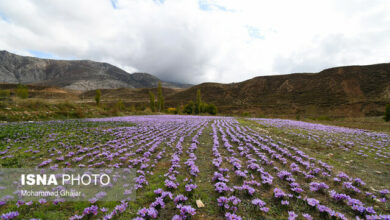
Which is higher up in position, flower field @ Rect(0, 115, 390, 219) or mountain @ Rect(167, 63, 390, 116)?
mountain @ Rect(167, 63, 390, 116)

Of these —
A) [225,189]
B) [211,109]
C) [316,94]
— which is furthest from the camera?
→ [316,94]

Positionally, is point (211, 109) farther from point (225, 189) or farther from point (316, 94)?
point (316, 94)

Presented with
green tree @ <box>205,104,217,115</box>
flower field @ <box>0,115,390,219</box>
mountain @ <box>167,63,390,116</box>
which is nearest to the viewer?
flower field @ <box>0,115,390,219</box>

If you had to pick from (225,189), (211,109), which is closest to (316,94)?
(211,109)

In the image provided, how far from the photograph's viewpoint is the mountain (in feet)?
260

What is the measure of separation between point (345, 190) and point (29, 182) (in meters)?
11.3

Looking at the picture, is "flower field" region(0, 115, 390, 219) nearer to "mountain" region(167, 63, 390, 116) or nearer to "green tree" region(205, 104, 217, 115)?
"green tree" region(205, 104, 217, 115)

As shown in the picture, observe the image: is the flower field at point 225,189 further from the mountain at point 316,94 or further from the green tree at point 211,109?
the mountain at point 316,94

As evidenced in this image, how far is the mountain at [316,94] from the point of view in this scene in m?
79.1

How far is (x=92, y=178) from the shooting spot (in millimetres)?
6070

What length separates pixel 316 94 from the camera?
96188mm

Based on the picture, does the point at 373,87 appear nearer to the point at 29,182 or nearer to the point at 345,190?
the point at 345,190

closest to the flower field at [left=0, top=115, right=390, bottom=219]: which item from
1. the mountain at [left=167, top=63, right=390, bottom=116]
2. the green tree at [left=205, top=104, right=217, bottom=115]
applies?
the green tree at [left=205, top=104, right=217, bottom=115]

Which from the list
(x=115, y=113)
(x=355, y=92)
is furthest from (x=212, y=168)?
(x=355, y=92)
